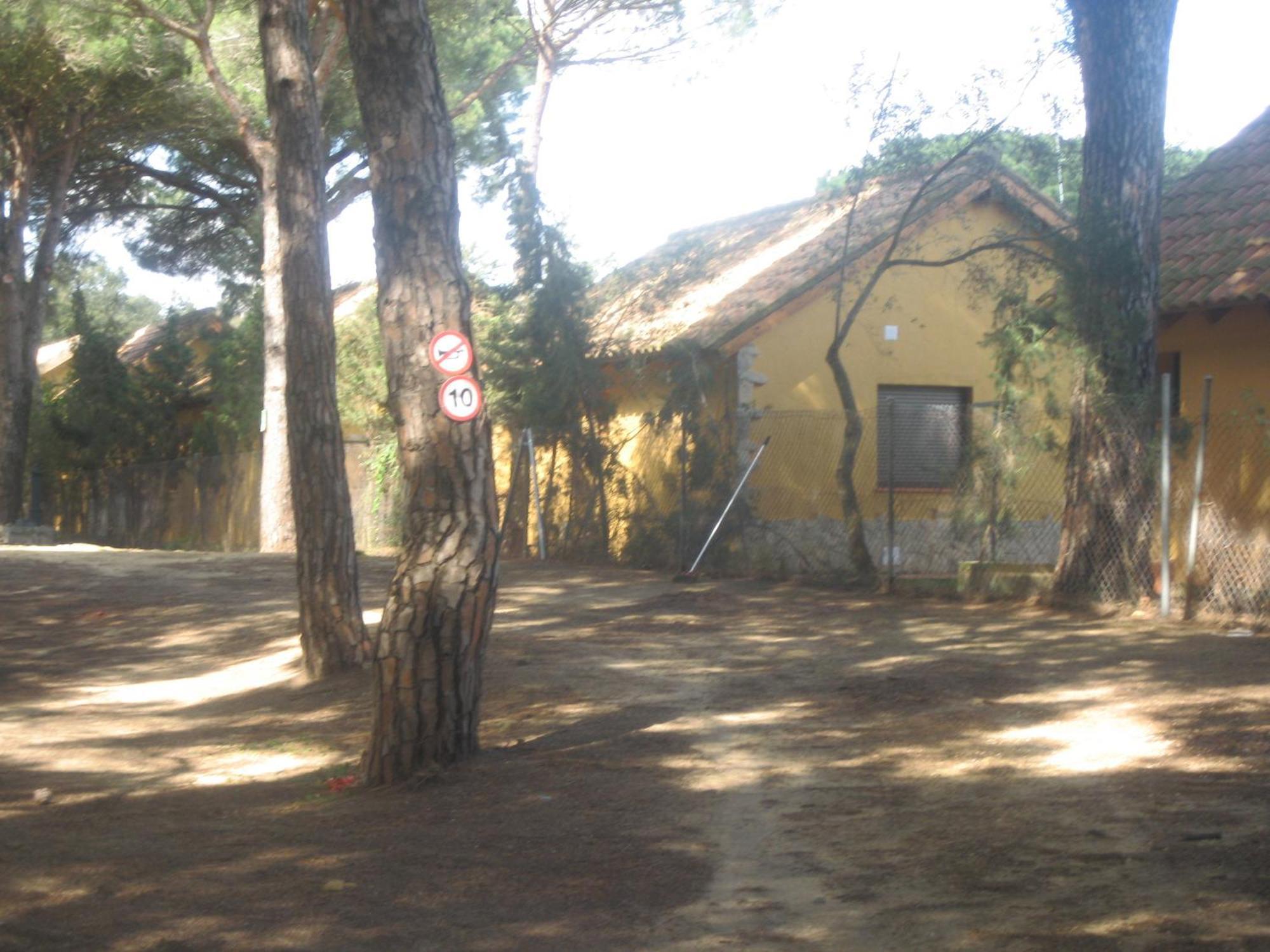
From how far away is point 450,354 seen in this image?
Answer: 717 centimetres

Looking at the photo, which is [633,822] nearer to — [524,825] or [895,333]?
[524,825]

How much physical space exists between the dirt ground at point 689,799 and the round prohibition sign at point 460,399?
6.17ft

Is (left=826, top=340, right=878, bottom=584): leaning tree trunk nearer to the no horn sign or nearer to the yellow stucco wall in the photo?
the yellow stucco wall

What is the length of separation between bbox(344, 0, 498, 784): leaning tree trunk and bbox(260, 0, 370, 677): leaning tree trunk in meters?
2.86

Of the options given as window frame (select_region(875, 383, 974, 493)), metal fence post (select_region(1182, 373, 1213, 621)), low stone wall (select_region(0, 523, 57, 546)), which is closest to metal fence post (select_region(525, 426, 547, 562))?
window frame (select_region(875, 383, 974, 493))

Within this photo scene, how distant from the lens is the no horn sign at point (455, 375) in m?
7.14

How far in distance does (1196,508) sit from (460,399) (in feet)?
21.2

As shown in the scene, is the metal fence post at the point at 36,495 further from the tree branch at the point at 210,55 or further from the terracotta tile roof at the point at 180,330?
the tree branch at the point at 210,55

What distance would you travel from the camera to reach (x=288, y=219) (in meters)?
10.3

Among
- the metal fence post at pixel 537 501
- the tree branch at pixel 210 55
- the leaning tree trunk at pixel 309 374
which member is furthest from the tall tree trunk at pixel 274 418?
the leaning tree trunk at pixel 309 374

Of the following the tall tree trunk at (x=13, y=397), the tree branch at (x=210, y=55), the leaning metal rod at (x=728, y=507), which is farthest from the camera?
the tall tree trunk at (x=13, y=397)

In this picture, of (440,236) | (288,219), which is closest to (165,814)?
(440,236)

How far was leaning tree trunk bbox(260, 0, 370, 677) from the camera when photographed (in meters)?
10.0

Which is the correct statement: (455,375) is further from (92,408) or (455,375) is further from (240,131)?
(92,408)
